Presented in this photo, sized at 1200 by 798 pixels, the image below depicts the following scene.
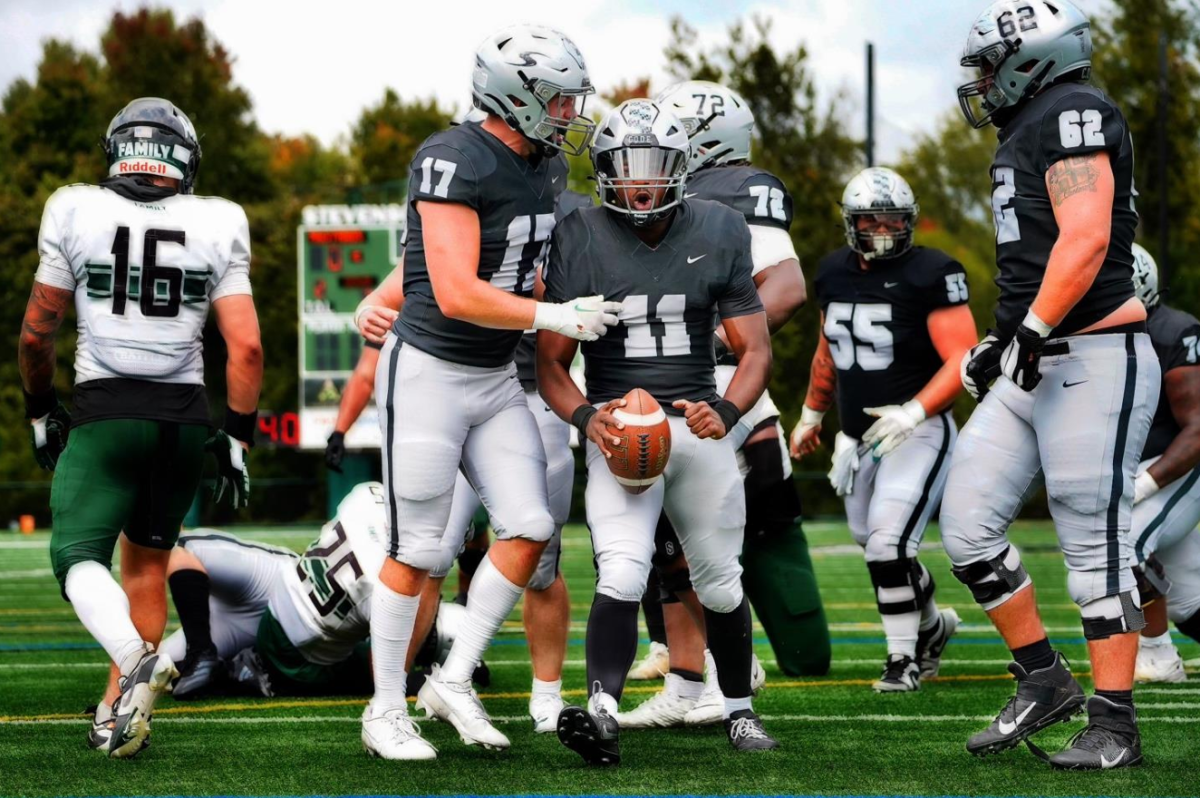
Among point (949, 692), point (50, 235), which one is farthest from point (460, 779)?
point (949, 692)

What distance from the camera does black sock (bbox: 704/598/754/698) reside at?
4883mm

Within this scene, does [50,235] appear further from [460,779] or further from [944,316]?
[944,316]

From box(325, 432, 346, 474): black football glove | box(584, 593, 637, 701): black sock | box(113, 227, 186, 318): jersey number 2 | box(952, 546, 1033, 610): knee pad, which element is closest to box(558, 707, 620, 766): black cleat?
box(584, 593, 637, 701): black sock

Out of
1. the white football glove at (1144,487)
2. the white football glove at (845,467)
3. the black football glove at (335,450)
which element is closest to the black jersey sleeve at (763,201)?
the white football glove at (845,467)

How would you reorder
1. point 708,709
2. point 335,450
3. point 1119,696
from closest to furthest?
1. point 1119,696
2. point 708,709
3. point 335,450

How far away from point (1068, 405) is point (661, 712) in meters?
1.67

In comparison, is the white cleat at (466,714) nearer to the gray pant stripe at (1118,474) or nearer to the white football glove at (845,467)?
the gray pant stripe at (1118,474)

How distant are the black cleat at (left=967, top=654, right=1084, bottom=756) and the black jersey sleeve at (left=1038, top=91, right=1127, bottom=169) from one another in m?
1.44

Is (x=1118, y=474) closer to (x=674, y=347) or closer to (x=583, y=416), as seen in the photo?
(x=674, y=347)

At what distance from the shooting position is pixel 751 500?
6.64m

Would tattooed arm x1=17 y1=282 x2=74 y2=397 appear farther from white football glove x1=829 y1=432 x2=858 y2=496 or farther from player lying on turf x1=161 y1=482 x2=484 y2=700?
white football glove x1=829 y1=432 x2=858 y2=496

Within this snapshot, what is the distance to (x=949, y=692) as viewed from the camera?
6.22 m

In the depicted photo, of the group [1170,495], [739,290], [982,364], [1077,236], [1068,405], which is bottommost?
[1170,495]

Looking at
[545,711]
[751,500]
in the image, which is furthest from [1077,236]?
[751,500]
